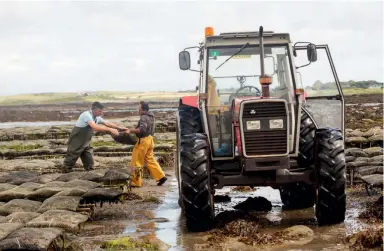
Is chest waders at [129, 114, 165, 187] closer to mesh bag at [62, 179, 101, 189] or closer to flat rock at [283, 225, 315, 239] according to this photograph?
mesh bag at [62, 179, 101, 189]

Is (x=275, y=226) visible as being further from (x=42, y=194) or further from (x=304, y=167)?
(x=42, y=194)

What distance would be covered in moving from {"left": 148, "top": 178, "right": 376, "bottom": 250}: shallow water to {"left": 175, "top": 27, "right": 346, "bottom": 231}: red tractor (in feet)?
0.72

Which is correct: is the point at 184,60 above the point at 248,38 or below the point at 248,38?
below

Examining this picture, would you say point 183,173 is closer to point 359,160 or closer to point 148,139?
point 148,139

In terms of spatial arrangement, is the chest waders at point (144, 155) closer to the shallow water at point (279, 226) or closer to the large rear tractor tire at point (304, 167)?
the shallow water at point (279, 226)

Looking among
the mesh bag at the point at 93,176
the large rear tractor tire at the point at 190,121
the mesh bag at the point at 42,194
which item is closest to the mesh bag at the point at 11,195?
the mesh bag at the point at 42,194

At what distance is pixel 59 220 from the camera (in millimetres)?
7285

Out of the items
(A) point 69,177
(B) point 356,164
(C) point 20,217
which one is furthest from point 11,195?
(B) point 356,164

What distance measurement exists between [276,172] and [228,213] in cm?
108

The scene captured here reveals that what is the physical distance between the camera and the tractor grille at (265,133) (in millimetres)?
7633

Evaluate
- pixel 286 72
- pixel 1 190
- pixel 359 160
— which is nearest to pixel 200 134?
pixel 286 72

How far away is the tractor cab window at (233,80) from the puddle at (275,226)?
1194mm

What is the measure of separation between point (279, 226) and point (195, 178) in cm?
140

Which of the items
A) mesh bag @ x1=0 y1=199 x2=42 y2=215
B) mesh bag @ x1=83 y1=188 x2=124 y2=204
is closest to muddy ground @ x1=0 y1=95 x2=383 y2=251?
mesh bag @ x1=83 y1=188 x2=124 y2=204
